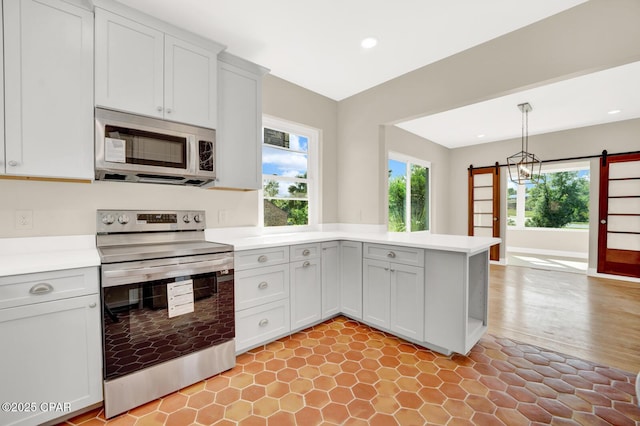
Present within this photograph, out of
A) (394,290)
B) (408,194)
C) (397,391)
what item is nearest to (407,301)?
(394,290)

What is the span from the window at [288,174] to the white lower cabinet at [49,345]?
1.72 metres

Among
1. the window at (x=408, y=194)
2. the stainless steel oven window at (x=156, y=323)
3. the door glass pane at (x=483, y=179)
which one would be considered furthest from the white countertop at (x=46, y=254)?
the door glass pane at (x=483, y=179)

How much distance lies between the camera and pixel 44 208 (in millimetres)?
1871

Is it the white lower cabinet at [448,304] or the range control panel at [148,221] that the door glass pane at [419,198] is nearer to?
the white lower cabinet at [448,304]

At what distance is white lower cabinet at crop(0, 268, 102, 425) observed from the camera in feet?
4.42

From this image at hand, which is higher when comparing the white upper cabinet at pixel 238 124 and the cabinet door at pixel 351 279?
the white upper cabinet at pixel 238 124

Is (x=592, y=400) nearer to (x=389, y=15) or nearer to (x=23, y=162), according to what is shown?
(x=389, y=15)

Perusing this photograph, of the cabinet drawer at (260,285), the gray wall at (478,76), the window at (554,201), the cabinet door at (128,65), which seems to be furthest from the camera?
the window at (554,201)

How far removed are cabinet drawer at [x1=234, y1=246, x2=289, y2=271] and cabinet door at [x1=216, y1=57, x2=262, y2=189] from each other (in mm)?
614

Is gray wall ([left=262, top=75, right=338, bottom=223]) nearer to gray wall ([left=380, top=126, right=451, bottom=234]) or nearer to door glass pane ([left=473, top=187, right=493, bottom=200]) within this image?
gray wall ([left=380, top=126, right=451, bottom=234])

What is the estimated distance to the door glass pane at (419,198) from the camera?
556 centimetres

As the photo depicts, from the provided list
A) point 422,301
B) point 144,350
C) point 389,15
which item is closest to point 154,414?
point 144,350

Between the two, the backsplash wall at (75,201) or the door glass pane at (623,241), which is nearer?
the backsplash wall at (75,201)

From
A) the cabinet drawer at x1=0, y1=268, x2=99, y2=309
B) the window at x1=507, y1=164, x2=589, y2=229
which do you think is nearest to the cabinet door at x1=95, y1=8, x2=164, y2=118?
the cabinet drawer at x1=0, y1=268, x2=99, y2=309
